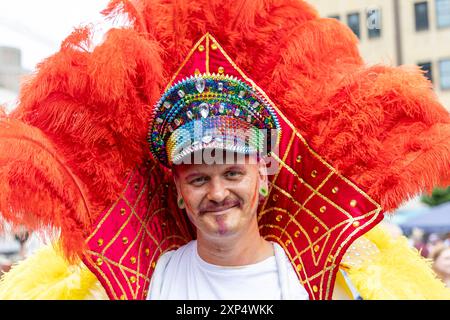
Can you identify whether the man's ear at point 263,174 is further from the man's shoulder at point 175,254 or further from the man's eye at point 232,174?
the man's shoulder at point 175,254

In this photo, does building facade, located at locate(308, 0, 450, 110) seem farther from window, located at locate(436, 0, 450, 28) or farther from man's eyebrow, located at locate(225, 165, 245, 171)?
man's eyebrow, located at locate(225, 165, 245, 171)

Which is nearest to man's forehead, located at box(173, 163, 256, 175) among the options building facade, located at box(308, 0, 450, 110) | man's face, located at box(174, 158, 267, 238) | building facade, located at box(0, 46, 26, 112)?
man's face, located at box(174, 158, 267, 238)

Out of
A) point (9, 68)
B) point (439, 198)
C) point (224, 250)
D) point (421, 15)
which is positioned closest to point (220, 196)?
point (224, 250)

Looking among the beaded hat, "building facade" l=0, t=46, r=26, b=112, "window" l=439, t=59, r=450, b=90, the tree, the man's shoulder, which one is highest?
"window" l=439, t=59, r=450, b=90

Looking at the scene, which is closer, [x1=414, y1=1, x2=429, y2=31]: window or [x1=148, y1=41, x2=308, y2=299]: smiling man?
[x1=148, y1=41, x2=308, y2=299]: smiling man

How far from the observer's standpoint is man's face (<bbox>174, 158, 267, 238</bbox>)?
5.69ft

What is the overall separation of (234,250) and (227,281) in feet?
0.33

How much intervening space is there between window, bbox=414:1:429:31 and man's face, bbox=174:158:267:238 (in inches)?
717

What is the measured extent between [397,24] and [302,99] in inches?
696
